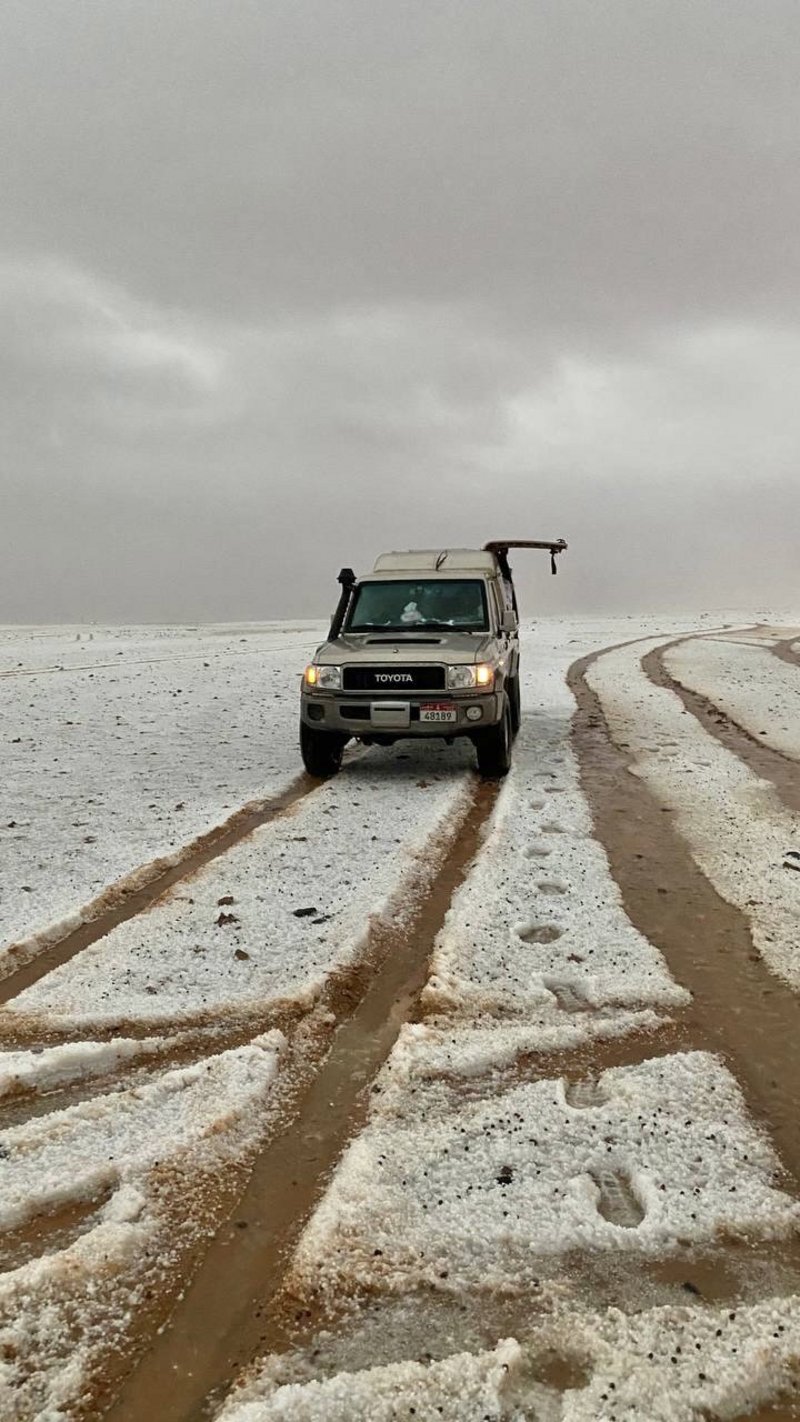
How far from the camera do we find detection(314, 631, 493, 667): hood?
8086 mm

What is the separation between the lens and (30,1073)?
10.7 feet

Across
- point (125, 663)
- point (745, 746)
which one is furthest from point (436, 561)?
point (125, 663)

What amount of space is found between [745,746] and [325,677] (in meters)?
5.06

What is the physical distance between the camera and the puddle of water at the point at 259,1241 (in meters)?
1.97

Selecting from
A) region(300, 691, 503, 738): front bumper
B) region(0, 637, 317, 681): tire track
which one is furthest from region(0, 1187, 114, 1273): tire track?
region(0, 637, 317, 681): tire track

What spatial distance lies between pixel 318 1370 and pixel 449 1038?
5.16 ft

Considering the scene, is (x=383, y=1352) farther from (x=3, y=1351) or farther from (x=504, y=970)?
(x=504, y=970)

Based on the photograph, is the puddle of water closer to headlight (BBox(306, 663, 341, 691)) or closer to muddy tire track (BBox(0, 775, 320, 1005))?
muddy tire track (BBox(0, 775, 320, 1005))

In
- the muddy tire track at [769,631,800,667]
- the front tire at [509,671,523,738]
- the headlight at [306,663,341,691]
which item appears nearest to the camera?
the headlight at [306,663,341,691]

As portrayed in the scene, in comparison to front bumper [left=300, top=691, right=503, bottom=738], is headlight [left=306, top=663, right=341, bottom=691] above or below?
above

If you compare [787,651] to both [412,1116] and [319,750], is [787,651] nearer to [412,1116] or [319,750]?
[319,750]

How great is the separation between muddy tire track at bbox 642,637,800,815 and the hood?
2984mm

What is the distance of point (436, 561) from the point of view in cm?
1030

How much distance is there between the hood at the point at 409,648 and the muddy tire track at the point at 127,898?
1.60 meters
